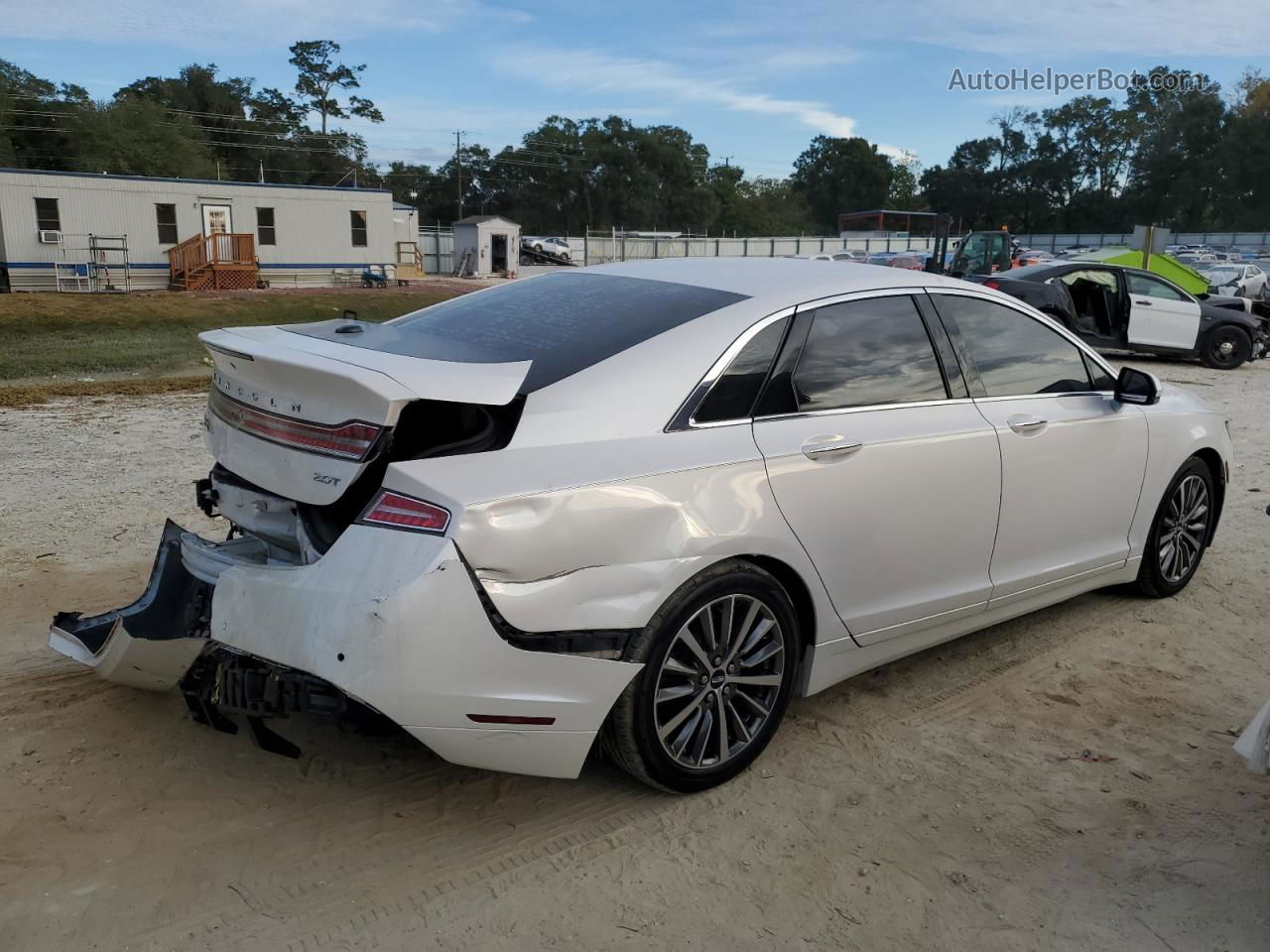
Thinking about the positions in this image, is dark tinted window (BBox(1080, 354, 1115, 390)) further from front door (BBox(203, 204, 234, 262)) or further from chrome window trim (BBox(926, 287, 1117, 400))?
front door (BBox(203, 204, 234, 262))

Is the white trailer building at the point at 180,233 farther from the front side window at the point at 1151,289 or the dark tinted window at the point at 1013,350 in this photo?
the dark tinted window at the point at 1013,350

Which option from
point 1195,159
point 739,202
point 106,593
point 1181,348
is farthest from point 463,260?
point 1195,159

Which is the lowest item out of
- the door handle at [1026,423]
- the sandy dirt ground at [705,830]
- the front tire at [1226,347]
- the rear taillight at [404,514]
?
the sandy dirt ground at [705,830]

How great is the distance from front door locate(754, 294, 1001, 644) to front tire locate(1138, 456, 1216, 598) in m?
1.50

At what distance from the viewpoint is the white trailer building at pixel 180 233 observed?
94.5ft

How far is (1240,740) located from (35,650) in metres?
4.33

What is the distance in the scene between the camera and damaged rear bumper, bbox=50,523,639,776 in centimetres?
262

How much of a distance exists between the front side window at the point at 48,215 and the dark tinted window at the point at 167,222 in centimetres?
267

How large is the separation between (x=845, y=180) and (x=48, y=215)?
3870 inches

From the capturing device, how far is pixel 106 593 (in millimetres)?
4797

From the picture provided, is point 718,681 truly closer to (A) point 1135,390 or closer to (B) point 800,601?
(B) point 800,601

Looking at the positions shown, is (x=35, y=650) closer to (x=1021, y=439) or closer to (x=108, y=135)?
(x=1021, y=439)

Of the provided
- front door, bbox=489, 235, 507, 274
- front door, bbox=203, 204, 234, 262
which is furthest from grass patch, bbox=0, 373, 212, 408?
front door, bbox=489, 235, 507, 274

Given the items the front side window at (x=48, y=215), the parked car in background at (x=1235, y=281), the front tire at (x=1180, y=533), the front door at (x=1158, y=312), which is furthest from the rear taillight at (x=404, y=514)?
the front side window at (x=48, y=215)
